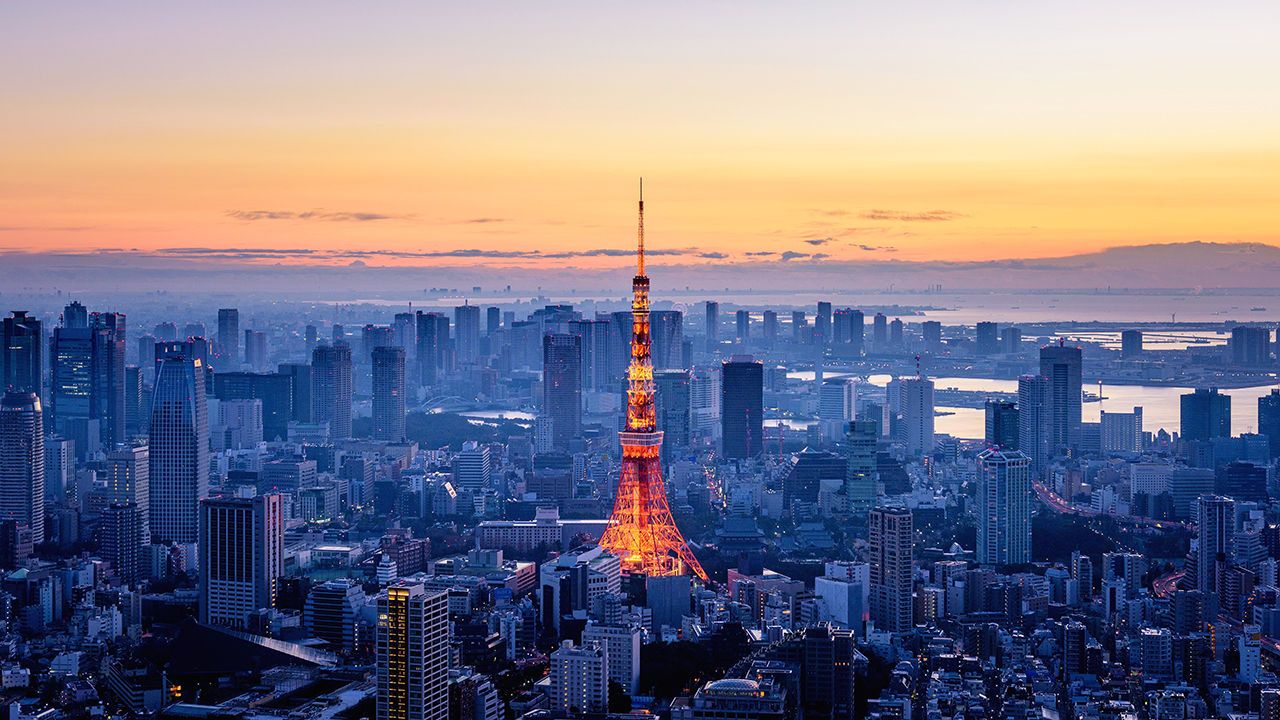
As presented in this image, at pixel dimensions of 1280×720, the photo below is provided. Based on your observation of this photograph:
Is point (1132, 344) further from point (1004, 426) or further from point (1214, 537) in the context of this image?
point (1214, 537)

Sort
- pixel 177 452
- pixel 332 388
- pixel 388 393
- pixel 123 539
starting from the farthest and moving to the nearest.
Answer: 1. pixel 332 388
2. pixel 388 393
3. pixel 177 452
4. pixel 123 539

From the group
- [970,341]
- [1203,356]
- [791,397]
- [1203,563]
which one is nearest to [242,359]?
[791,397]

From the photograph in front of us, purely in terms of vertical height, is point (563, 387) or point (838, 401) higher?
point (563, 387)

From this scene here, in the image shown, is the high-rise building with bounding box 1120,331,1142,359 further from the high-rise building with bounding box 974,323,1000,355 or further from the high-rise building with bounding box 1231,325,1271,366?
the high-rise building with bounding box 974,323,1000,355

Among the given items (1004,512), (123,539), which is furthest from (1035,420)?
(123,539)

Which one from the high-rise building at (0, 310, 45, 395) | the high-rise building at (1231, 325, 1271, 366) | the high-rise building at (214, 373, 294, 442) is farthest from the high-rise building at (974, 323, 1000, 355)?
the high-rise building at (0, 310, 45, 395)

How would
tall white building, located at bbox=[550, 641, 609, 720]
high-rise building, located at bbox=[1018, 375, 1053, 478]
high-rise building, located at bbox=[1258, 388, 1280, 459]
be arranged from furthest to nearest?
high-rise building, located at bbox=[1018, 375, 1053, 478]
high-rise building, located at bbox=[1258, 388, 1280, 459]
tall white building, located at bbox=[550, 641, 609, 720]
